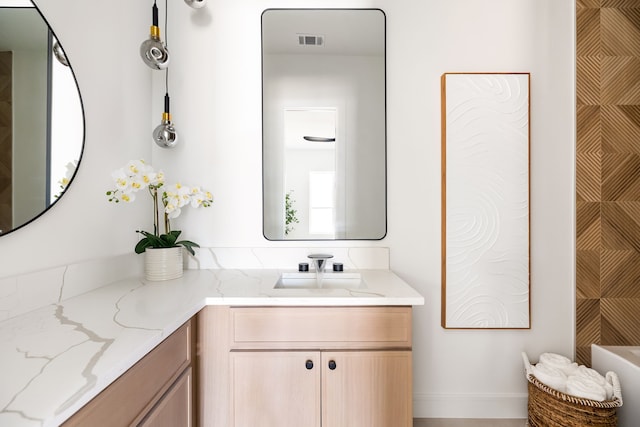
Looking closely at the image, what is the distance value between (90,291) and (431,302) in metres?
1.64

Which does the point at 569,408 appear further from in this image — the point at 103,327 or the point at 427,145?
the point at 103,327

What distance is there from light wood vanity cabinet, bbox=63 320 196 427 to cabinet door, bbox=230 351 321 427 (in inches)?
6.7

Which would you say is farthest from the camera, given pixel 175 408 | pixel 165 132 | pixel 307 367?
pixel 165 132

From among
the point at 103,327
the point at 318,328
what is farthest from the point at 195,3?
the point at 318,328

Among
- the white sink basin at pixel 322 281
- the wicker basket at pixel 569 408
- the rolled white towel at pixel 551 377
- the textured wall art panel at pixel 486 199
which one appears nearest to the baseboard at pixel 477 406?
the wicker basket at pixel 569 408

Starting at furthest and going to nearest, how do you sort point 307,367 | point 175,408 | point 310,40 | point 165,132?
point 310,40 → point 165,132 → point 307,367 → point 175,408

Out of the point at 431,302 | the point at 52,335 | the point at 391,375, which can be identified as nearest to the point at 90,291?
the point at 52,335

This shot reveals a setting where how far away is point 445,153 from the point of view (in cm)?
166

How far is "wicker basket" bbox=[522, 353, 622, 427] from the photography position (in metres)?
1.29

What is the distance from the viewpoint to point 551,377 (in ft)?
4.74

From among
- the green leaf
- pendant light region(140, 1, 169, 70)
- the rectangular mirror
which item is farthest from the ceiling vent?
the green leaf

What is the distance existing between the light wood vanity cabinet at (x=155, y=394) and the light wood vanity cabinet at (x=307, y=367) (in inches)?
4.2

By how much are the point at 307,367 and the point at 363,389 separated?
0.23 metres

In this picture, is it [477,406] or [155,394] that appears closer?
[155,394]
